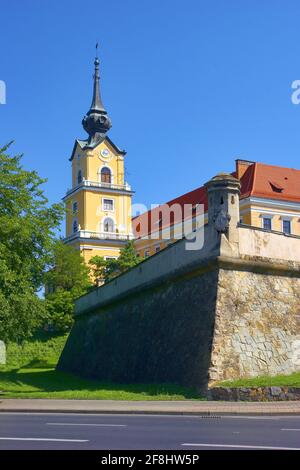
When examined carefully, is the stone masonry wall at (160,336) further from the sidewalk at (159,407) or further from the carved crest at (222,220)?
the sidewalk at (159,407)

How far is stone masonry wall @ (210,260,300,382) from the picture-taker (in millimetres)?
21870

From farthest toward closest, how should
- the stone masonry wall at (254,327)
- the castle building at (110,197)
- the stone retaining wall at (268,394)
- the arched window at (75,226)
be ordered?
the arched window at (75,226) → the castle building at (110,197) → the stone masonry wall at (254,327) → the stone retaining wall at (268,394)

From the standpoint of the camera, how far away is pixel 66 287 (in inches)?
2623

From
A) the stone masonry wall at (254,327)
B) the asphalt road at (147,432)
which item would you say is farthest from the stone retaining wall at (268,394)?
the asphalt road at (147,432)

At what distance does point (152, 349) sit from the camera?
26.2 meters

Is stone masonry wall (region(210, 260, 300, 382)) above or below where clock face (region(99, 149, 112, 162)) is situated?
below

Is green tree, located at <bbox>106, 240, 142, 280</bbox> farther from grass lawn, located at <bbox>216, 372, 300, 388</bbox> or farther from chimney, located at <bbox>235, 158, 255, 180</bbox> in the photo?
grass lawn, located at <bbox>216, 372, 300, 388</bbox>

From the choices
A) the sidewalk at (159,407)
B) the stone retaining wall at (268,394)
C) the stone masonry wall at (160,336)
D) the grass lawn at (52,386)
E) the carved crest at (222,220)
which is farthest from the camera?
the carved crest at (222,220)

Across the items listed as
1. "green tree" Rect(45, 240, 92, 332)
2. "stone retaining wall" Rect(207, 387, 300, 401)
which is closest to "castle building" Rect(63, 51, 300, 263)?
"green tree" Rect(45, 240, 92, 332)

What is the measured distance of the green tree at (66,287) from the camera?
194ft

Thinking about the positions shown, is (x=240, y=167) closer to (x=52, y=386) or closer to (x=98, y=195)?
(x=98, y=195)

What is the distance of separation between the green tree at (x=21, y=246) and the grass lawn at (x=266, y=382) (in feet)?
30.3

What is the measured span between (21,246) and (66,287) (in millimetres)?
39379
